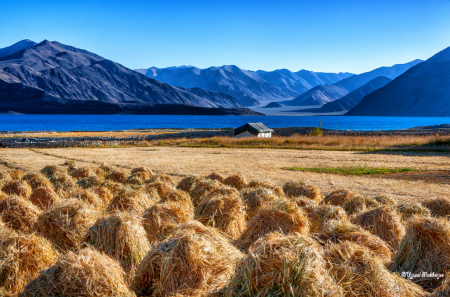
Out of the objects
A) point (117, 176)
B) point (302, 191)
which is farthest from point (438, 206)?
point (117, 176)

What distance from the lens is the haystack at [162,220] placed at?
25.4 ft

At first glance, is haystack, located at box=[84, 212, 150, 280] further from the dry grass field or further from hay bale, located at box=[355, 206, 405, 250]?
hay bale, located at box=[355, 206, 405, 250]

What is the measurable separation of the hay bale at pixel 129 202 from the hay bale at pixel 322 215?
4625 mm

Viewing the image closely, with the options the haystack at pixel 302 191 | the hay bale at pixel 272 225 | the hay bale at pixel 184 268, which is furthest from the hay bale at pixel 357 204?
the hay bale at pixel 184 268

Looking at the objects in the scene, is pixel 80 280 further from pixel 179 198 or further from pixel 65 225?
pixel 179 198

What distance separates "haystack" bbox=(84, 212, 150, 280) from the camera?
6344mm

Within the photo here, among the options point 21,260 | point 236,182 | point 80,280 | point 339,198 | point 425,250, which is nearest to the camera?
point 80,280

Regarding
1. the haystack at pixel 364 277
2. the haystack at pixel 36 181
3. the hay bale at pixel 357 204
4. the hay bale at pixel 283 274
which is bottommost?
the hay bale at pixel 357 204

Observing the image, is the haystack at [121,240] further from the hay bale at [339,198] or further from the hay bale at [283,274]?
the hay bale at [339,198]

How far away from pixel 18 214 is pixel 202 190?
220 inches

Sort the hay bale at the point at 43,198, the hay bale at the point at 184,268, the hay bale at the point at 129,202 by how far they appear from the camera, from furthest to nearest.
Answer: the hay bale at the point at 43,198 < the hay bale at the point at 129,202 < the hay bale at the point at 184,268

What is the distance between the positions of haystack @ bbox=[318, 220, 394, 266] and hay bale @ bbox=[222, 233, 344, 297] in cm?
205

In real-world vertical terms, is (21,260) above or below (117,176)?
above

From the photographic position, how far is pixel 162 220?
26.3 ft
